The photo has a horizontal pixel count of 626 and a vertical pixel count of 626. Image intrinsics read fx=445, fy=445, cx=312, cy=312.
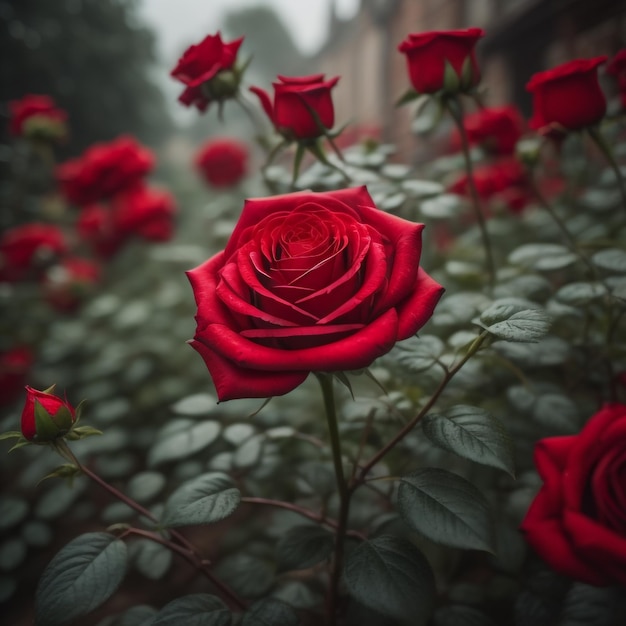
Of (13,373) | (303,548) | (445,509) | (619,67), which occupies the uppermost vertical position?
(619,67)

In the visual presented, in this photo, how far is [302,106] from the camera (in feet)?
1.80

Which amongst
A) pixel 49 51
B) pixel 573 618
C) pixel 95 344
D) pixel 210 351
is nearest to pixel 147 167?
pixel 95 344

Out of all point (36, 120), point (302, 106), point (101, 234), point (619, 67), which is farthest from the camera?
point (101, 234)

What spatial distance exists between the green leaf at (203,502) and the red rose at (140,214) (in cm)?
118

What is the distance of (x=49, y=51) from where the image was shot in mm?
3160

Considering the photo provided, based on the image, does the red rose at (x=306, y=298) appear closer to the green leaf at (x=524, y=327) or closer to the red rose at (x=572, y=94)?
the green leaf at (x=524, y=327)

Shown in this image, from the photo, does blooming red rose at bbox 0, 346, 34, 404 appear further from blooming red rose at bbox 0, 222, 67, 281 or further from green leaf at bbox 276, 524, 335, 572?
green leaf at bbox 276, 524, 335, 572

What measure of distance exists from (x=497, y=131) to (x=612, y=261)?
515mm

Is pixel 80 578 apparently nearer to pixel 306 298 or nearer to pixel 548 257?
pixel 306 298

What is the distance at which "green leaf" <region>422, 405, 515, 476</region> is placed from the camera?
0.36 metres

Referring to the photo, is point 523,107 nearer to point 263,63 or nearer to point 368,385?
point 368,385

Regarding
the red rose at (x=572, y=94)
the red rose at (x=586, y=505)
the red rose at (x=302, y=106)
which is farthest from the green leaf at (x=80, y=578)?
the red rose at (x=572, y=94)

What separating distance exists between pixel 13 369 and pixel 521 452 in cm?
119

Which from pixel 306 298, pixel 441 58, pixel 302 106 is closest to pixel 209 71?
pixel 302 106
